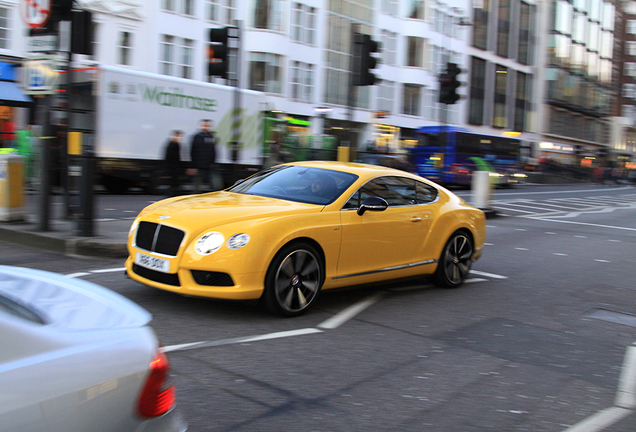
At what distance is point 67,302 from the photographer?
2402 millimetres

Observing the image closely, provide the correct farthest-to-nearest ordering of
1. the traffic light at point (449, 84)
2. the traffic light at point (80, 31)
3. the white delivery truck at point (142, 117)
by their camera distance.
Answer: the traffic light at point (449, 84)
the white delivery truck at point (142, 117)
the traffic light at point (80, 31)

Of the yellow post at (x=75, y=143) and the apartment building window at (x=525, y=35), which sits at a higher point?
the apartment building window at (x=525, y=35)

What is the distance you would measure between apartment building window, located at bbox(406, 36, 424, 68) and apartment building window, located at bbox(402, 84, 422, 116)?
5.40 ft

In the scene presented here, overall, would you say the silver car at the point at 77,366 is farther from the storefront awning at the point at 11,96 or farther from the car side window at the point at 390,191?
the storefront awning at the point at 11,96

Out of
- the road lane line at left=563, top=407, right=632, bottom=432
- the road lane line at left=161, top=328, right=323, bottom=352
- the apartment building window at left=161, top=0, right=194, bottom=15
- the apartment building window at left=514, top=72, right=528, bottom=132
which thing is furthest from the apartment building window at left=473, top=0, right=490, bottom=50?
the road lane line at left=563, top=407, right=632, bottom=432

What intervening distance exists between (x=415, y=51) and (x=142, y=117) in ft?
113

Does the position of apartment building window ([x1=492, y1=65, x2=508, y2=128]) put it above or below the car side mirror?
above

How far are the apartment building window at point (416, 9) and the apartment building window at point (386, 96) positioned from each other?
217 inches

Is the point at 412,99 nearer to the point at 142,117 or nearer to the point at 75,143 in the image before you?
the point at 142,117

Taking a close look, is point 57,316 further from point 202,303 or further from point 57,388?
point 202,303

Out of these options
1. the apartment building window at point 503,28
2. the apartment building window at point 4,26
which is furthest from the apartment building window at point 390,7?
the apartment building window at point 4,26

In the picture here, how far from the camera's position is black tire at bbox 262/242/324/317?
5504 millimetres

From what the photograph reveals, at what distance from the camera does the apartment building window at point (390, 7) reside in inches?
1815

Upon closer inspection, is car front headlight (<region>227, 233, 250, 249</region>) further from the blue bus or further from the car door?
the blue bus
